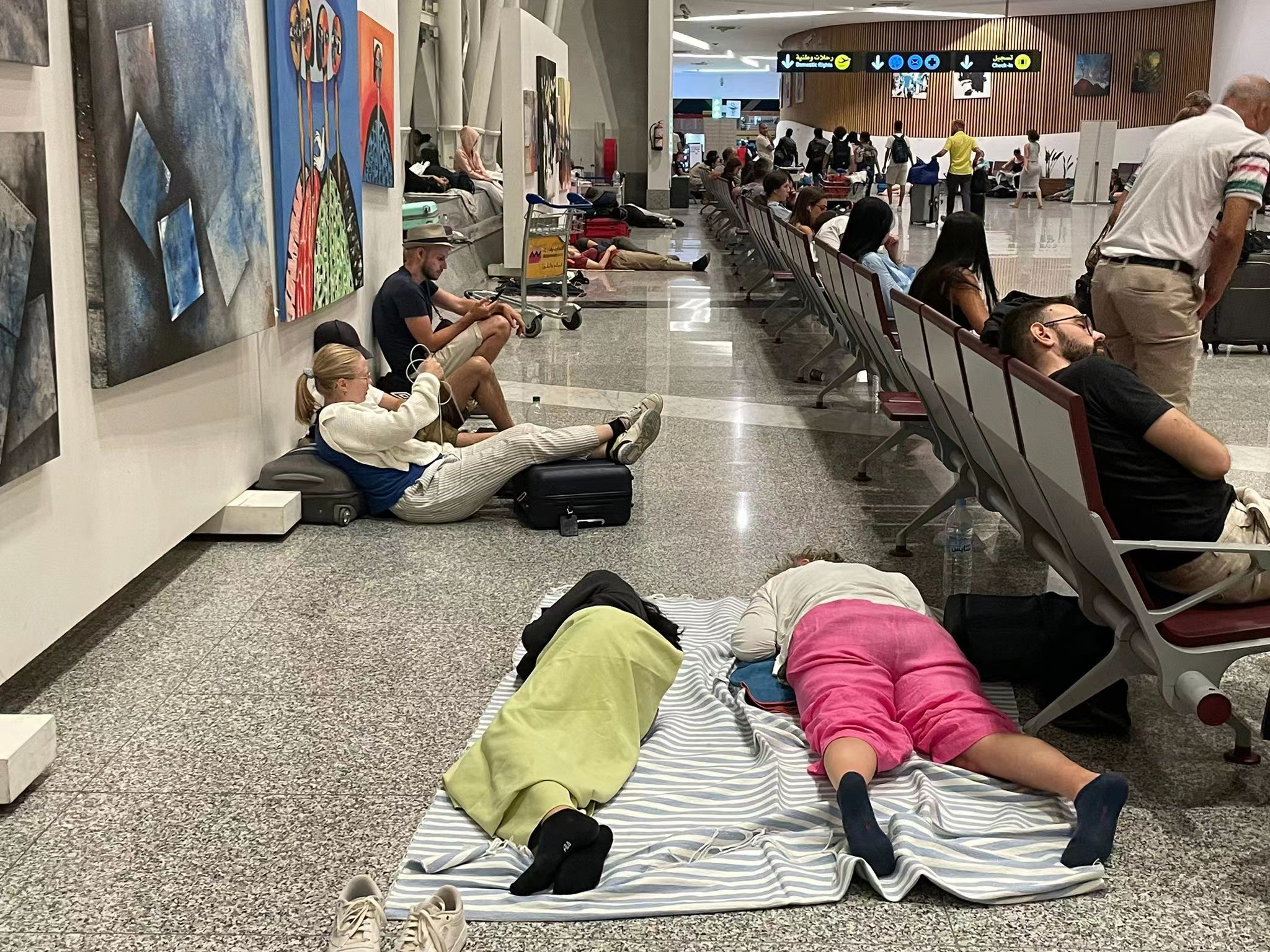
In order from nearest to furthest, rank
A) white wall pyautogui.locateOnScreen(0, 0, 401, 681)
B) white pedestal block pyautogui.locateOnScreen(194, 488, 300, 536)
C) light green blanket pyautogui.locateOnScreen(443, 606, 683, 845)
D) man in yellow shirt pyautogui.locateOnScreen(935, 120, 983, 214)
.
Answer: light green blanket pyautogui.locateOnScreen(443, 606, 683, 845)
white wall pyautogui.locateOnScreen(0, 0, 401, 681)
white pedestal block pyautogui.locateOnScreen(194, 488, 300, 536)
man in yellow shirt pyautogui.locateOnScreen(935, 120, 983, 214)

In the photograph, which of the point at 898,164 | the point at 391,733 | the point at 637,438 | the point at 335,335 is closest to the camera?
the point at 391,733

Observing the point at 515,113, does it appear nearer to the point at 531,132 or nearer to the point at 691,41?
the point at 531,132

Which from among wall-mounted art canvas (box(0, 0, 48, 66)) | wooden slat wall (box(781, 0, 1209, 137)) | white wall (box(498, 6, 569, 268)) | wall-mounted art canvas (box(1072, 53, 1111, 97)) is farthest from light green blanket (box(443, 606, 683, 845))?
wall-mounted art canvas (box(1072, 53, 1111, 97))

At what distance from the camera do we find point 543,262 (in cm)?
1157

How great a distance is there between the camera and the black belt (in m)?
5.09

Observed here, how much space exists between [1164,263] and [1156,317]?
8.4 inches

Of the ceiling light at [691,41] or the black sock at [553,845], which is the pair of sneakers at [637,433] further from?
the ceiling light at [691,41]

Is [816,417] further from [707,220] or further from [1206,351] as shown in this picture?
[707,220]

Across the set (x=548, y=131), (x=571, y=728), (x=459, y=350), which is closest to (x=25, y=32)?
(x=571, y=728)

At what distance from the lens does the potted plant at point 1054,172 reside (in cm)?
3425

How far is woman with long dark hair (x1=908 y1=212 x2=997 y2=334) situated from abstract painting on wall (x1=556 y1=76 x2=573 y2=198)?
12282 millimetres

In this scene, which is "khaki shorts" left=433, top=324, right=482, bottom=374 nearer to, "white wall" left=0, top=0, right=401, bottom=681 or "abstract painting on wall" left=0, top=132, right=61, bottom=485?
"white wall" left=0, top=0, right=401, bottom=681

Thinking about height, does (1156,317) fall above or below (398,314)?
above

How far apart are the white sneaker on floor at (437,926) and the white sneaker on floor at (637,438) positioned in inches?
120
